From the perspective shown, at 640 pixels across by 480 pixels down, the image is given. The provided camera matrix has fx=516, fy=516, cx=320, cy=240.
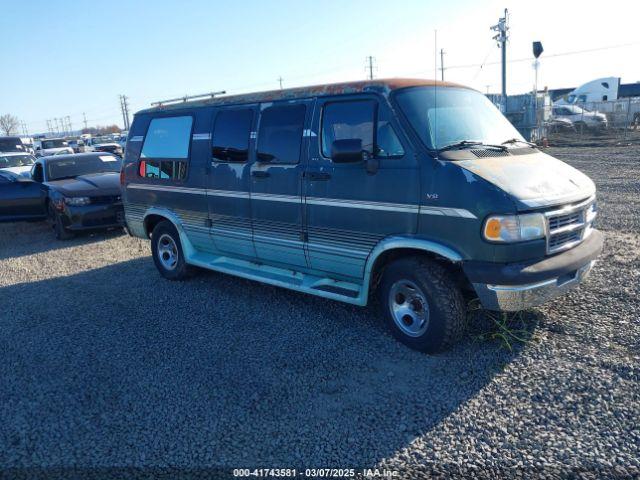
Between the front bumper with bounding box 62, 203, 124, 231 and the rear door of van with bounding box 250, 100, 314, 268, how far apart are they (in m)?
5.00

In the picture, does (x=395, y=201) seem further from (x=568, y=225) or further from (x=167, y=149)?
(x=167, y=149)

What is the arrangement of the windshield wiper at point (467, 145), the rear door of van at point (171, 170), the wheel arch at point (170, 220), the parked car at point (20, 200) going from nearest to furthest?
the windshield wiper at point (467, 145)
the rear door of van at point (171, 170)
the wheel arch at point (170, 220)
the parked car at point (20, 200)

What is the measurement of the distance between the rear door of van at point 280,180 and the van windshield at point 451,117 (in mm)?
1071

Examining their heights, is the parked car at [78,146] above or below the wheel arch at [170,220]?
above

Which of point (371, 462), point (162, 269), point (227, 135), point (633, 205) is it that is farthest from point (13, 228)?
point (633, 205)

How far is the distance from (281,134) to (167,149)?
2126 millimetres

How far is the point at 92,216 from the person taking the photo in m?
9.70

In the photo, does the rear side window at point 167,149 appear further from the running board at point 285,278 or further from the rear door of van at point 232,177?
the running board at point 285,278

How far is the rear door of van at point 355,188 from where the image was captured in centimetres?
438

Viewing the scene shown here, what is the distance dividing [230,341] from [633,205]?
8500mm

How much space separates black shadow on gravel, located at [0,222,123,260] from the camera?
974 centimetres

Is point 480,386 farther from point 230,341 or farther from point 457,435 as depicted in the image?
point 230,341

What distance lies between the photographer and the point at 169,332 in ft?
17.3

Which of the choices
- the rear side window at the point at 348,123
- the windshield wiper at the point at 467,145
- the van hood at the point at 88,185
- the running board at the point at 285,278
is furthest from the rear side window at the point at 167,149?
the windshield wiper at the point at 467,145
